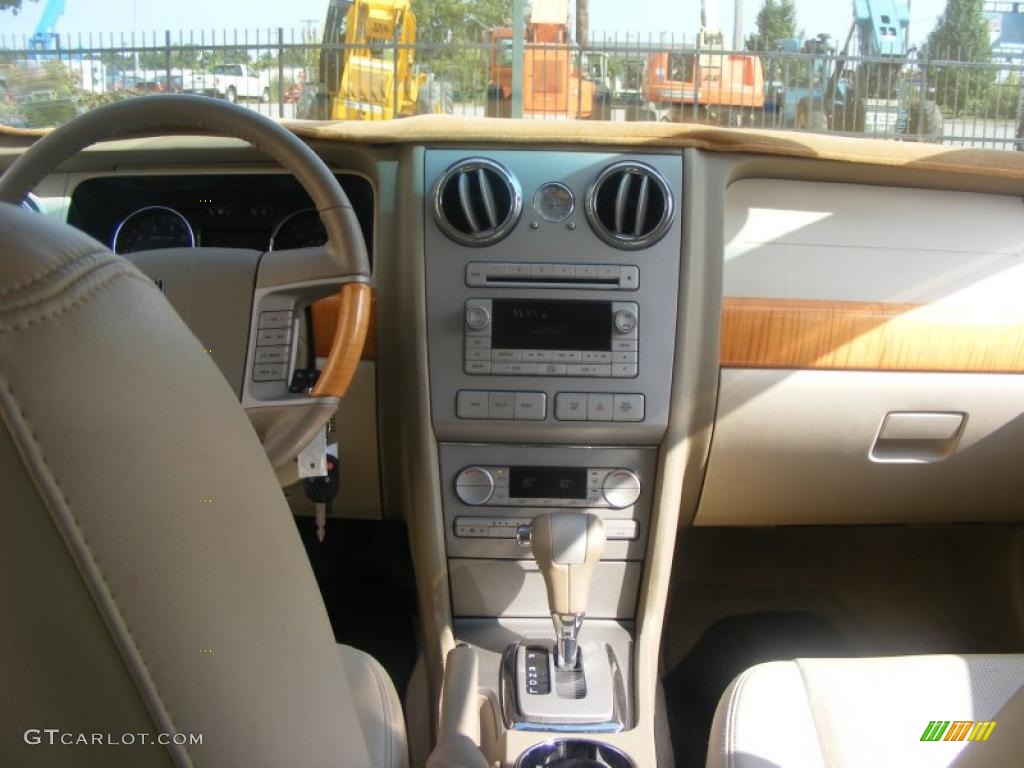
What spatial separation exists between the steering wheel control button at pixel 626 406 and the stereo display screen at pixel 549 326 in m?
0.10

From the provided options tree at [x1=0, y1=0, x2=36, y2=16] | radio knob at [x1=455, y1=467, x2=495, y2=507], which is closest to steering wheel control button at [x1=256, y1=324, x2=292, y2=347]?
radio knob at [x1=455, y1=467, x2=495, y2=507]

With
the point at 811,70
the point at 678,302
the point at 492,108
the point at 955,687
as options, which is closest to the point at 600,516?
the point at 678,302

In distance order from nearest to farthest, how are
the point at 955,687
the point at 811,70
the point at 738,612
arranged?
1. the point at 955,687
2. the point at 738,612
3. the point at 811,70

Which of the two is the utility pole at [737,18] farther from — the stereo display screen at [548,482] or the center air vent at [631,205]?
the stereo display screen at [548,482]

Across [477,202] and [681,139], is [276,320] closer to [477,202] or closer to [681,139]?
[477,202]

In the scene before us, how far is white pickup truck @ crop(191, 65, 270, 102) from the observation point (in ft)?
8.67

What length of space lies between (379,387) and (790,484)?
93 cm

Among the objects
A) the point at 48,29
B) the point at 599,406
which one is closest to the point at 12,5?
the point at 48,29

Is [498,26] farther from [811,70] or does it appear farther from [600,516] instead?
[600,516]

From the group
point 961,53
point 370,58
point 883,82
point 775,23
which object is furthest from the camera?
point 775,23

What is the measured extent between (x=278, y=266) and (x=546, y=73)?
2.41 meters

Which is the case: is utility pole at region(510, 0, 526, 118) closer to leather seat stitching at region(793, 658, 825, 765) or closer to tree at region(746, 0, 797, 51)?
tree at region(746, 0, 797, 51)

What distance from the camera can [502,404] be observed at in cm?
205

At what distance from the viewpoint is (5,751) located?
1.89 ft
